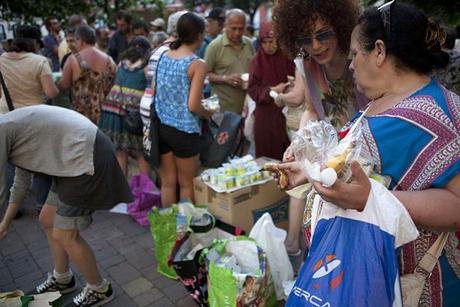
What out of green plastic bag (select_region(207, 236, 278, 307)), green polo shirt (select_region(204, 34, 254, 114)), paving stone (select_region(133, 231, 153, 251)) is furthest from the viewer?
Result: green polo shirt (select_region(204, 34, 254, 114))

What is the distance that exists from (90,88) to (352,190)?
3948mm

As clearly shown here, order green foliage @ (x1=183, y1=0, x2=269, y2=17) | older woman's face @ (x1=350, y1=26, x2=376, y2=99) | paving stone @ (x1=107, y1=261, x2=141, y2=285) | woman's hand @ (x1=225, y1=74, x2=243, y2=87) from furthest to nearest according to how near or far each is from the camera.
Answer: green foliage @ (x1=183, y1=0, x2=269, y2=17) < woman's hand @ (x1=225, y1=74, x2=243, y2=87) < paving stone @ (x1=107, y1=261, x2=141, y2=285) < older woman's face @ (x1=350, y1=26, x2=376, y2=99)

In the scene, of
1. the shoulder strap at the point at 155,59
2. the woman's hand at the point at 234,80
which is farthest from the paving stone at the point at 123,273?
the woman's hand at the point at 234,80

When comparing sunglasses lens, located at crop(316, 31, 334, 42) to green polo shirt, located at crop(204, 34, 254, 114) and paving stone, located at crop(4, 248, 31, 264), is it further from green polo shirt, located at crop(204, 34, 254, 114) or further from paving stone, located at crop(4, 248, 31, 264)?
paving stone, located at crop(4, 248, 31, 264)

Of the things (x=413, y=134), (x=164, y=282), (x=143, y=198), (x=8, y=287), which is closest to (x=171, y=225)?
(x=164, y=282)

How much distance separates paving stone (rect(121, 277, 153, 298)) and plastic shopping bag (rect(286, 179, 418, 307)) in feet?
6.77

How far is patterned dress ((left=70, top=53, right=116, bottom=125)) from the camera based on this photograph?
175 inches

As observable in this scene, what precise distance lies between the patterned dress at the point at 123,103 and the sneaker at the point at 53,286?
1.64 m

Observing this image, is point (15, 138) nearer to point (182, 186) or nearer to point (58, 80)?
point (182, 186)

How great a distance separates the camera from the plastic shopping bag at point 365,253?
3.83ft

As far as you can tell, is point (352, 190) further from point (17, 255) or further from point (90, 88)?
point (90, 88)

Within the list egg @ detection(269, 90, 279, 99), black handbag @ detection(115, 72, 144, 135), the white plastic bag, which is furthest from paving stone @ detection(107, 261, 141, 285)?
egg @ detection(269, 90, 279, 99)

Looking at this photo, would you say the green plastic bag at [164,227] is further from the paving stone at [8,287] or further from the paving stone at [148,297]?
the paving stone at [8,287]

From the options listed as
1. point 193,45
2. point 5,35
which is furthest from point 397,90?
point 5,35
